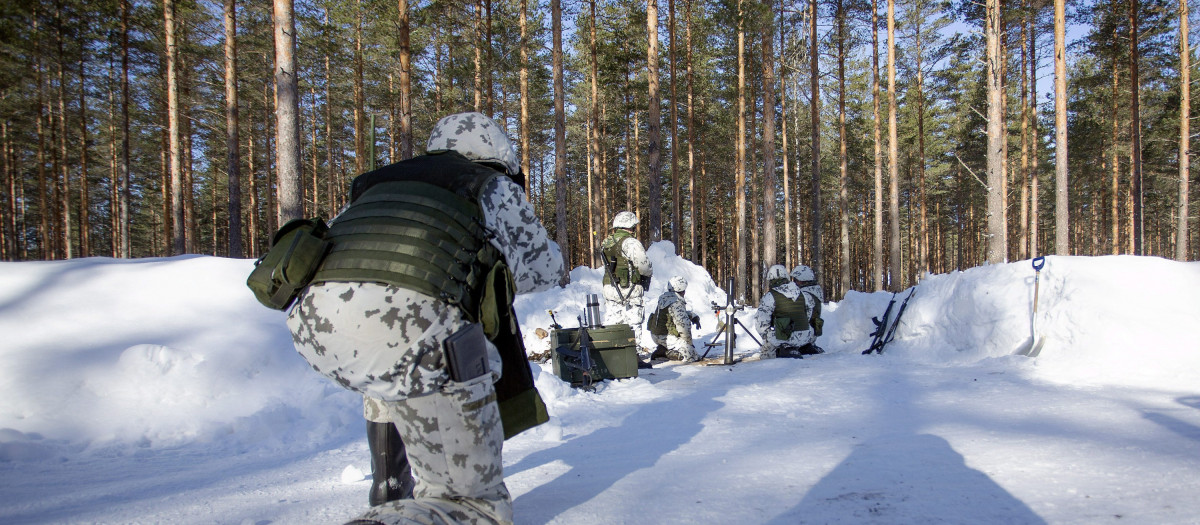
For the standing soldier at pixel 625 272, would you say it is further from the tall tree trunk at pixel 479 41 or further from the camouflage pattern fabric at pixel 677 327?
the tall tree trunk at pixel 479 41

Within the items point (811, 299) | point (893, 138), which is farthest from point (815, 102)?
point (811, 299)

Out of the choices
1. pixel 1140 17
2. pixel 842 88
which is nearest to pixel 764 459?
pixel 842 88

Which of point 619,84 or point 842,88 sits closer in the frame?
point 842,88

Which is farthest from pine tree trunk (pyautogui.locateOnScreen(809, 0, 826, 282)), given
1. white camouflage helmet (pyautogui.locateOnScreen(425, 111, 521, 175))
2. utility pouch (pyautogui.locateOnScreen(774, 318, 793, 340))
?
white camouflage helmet (pyautogui.locateOnScreen(425, 111, 521, 175))

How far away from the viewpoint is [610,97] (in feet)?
84.3

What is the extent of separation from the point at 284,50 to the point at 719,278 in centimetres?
3107

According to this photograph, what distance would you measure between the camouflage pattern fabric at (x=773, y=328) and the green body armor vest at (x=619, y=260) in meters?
2.04

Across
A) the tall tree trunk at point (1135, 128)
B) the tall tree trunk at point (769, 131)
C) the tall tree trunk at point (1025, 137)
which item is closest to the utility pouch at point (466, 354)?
the tall tree trunk at point (769, 131)

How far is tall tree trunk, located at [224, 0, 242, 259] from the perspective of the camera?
48.8ft

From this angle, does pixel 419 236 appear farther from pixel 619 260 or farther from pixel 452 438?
pixel 619 260

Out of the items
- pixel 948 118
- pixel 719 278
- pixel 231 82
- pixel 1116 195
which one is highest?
pixel 948 118

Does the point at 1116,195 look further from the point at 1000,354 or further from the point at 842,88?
the point at 1000,354

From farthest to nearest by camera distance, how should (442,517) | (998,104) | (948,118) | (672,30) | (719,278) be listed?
(719,278) < (948,118) < (672,30) < (998,104) < (442,517)

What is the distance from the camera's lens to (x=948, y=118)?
31.5m
